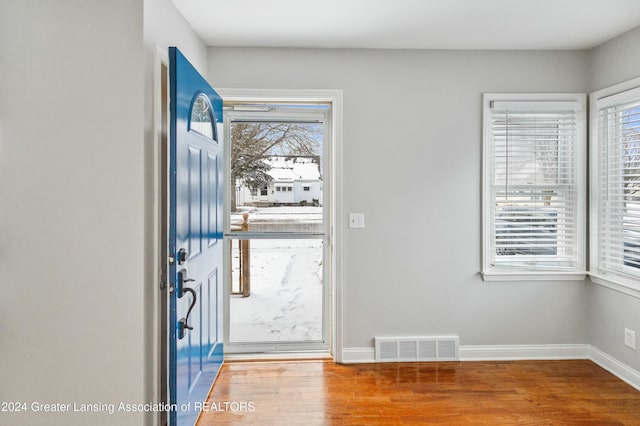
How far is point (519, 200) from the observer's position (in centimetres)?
299

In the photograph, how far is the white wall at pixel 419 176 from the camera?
9.57 ft

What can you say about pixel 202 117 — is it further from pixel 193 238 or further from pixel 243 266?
pixel 243 266

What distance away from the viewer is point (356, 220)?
2939mm

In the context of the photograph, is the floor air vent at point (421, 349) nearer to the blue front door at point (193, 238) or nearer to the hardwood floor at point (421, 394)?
the hardwood floor at point (421, 394)

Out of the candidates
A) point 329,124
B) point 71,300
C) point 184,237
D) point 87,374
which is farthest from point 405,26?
point 87,374

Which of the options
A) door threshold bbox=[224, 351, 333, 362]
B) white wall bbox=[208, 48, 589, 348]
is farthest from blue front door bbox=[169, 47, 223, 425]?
white wall bbox=[208, 48, 589, 348]

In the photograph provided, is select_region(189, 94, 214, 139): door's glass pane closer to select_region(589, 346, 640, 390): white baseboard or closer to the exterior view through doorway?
the exterior view through doorway

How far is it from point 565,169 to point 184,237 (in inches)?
115

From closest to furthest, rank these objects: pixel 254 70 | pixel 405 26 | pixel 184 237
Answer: pixel 184 237
pixel 405 26
pixel 254 70

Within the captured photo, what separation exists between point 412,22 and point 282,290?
227 cm

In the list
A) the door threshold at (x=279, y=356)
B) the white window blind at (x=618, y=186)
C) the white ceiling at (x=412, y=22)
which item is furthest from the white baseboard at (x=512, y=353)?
the white ceiling at (x=412, y=22)

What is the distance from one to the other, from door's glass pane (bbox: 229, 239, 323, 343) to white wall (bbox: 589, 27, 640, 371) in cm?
220

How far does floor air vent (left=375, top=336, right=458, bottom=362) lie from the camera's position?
9.70 ft

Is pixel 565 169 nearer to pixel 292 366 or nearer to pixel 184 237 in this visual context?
pixel 292 366
